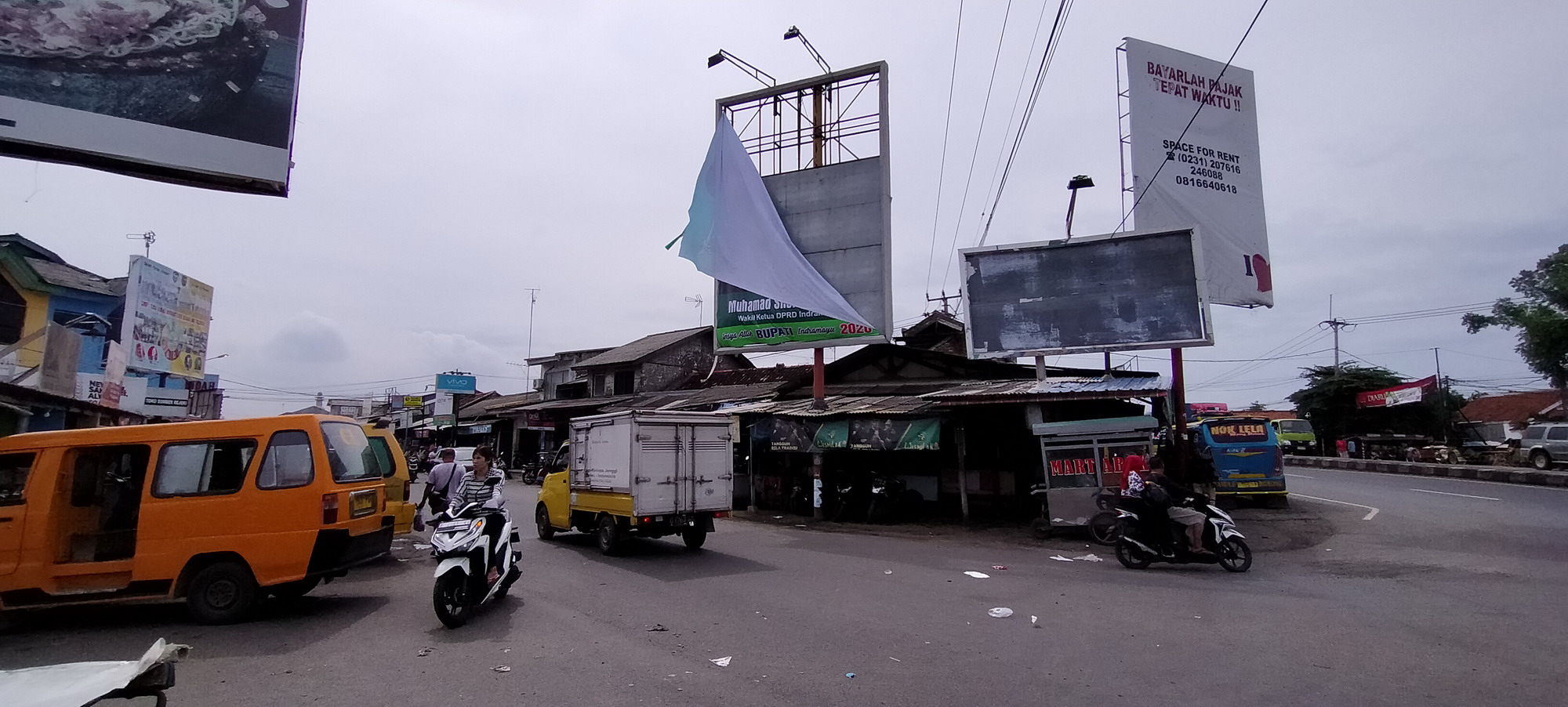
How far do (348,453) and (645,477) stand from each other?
14.0 feet

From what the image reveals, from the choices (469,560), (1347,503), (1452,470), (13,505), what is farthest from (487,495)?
(1452,470)

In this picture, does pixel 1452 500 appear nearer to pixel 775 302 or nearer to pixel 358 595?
pixel 775 302

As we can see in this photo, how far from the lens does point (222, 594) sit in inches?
276

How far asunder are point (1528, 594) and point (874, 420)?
10.6 meters

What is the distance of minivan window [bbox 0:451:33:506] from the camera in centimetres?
712

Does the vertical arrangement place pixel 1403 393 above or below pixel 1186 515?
above

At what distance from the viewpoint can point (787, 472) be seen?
20031 millimetres

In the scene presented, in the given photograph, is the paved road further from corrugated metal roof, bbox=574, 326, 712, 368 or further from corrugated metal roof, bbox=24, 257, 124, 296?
corrugated metal roof, bbox=574, 326, 712, 368

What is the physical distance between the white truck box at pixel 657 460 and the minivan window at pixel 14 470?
6235 mm

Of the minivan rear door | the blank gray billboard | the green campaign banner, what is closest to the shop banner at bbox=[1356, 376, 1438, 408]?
the blank gray billboard

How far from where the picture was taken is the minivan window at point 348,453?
7418 mm

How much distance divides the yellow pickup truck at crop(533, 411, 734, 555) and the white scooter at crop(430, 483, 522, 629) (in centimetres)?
350

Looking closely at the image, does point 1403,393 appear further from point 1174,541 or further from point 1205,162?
point 1174,541

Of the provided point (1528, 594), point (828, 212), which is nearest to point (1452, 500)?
point (1528, 594)
